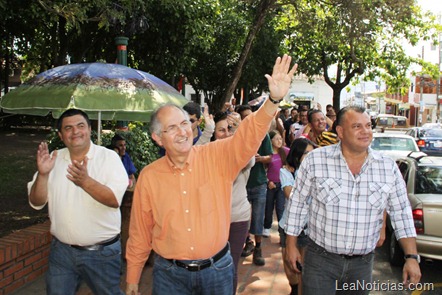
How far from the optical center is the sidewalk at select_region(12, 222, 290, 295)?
491 centimetres

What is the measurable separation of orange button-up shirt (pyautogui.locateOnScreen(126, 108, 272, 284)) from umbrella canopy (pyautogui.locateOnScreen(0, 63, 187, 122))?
5.82 ft

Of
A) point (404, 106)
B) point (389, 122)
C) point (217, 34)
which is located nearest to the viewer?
point (217, 34)

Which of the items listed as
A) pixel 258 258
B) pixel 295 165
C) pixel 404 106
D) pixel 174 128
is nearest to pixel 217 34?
pixel 258 258

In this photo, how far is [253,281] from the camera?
18.1 feet

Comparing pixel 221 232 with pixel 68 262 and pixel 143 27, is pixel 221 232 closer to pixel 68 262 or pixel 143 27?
pixel 68 262

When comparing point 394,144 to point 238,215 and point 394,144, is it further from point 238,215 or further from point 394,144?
point 238,215

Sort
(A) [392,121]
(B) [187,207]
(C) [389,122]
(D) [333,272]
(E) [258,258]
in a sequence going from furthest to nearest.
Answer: (A) [392,121] → (C) [389,122] → (E) [258,258] → (D) [333,272] → (B) [187,207]

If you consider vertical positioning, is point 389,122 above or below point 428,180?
above

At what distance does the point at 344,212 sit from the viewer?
3.19 m

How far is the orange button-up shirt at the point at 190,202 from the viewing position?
2.70 metres

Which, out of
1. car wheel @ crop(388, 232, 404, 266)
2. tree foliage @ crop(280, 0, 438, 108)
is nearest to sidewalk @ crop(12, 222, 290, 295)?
car wheel @ crop(388, 232, 404, 266)

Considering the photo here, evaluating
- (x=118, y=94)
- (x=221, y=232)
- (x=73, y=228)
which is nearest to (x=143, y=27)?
(x=118, y=94)

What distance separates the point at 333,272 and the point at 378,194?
2.04 ft

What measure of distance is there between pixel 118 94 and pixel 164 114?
194 centimetres
